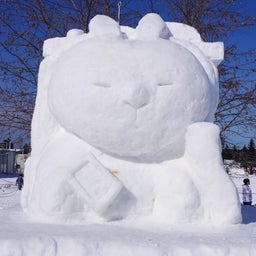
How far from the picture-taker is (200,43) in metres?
4.12

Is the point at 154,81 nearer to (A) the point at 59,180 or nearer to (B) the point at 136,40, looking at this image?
(B) the point at 136,40

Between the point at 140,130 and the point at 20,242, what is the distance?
1276 millimetres

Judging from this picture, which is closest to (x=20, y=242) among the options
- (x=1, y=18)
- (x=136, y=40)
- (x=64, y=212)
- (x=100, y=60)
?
(x=64, y=212)

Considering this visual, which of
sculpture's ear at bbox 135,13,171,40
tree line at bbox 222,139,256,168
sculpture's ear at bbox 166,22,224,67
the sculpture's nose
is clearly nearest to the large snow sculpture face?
the sculpture's nose

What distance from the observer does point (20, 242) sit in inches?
103

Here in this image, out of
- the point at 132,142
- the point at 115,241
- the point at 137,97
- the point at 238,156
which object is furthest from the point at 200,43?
the point at 238,156

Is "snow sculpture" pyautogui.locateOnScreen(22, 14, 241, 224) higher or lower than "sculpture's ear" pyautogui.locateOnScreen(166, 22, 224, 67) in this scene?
lower

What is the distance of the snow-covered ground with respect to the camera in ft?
8.57

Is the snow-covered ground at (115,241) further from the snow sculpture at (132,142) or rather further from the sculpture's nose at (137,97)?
the sculpture's nose at (137,97)

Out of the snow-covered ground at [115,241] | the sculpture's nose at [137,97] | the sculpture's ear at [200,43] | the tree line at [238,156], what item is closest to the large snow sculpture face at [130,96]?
the sculpture's nose at [137,97]

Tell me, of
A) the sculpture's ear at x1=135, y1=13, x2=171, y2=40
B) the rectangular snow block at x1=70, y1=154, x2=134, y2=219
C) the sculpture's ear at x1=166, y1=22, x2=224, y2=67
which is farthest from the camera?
the sculpture's ear at x1=166, y1=22, x2=224, y2=67

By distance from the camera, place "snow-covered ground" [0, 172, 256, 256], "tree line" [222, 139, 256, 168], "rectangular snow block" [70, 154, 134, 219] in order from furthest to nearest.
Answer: "tree line" [222, 139, 256, 168]
"rectangular snow block" [70, 154, 134, 219]
"snow-covered ground" [0, 172, 256, 256]

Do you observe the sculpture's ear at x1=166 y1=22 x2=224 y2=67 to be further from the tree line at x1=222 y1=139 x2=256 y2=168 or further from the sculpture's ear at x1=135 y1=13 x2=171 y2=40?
the tree line at x1=222 y1=139 x2=256 y2=168

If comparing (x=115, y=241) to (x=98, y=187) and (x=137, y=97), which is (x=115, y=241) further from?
(x=137, y=97)
